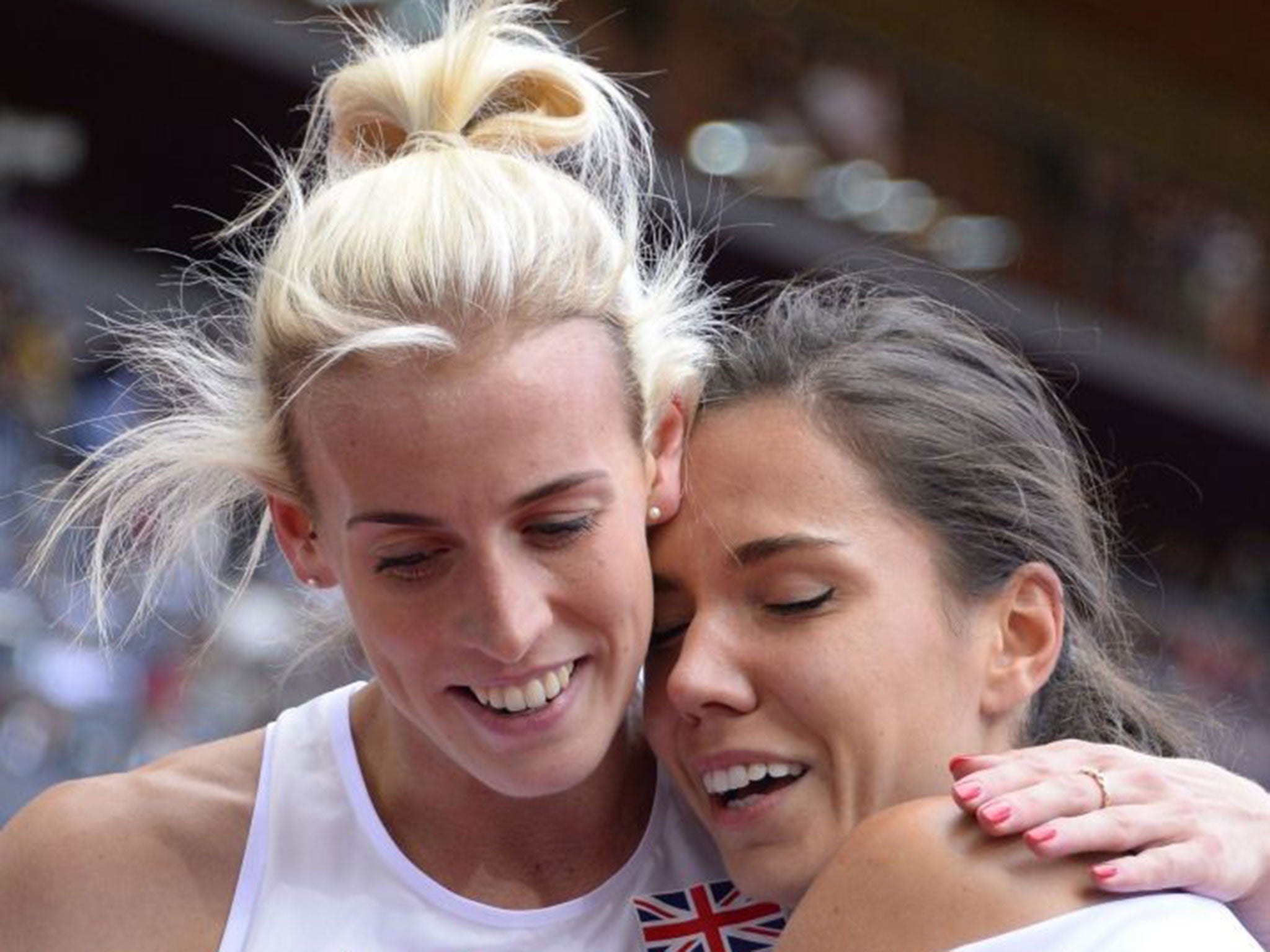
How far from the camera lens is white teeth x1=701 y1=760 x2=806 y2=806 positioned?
1.79 metres

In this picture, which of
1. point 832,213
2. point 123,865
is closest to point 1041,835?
point 123,865

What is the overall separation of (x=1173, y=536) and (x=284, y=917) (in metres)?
8.11

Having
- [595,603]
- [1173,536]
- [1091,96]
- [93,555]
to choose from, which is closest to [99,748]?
[93,555]

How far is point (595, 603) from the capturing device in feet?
5.65

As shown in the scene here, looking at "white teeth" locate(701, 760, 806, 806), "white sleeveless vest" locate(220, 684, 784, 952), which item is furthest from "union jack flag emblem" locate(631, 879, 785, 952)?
"white teeth" locate(701, 760, 806, 806)

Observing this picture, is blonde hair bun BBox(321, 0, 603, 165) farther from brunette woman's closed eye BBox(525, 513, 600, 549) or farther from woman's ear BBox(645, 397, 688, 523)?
brunette woman's closed eye BBox(525, 513, 600, 549)

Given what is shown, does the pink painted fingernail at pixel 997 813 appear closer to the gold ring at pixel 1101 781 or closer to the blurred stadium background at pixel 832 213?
the gold ring at pixel 1101 781

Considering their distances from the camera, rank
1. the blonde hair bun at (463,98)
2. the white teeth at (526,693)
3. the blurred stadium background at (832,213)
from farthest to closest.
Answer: the blurred stadium background at (832,213) < the blonde hair bun at (463,98) < the white teeth at (526,693)

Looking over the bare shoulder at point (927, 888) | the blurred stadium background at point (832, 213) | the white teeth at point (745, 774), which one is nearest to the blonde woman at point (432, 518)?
the white teeth at point (745, 774)

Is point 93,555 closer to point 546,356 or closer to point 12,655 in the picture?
point 546,356

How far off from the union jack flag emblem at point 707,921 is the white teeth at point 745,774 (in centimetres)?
14

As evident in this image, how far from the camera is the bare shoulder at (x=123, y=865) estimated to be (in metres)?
1.83

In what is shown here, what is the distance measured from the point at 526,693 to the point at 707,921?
32 centimetres

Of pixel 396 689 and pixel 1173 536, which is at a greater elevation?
pixel 1173 536
